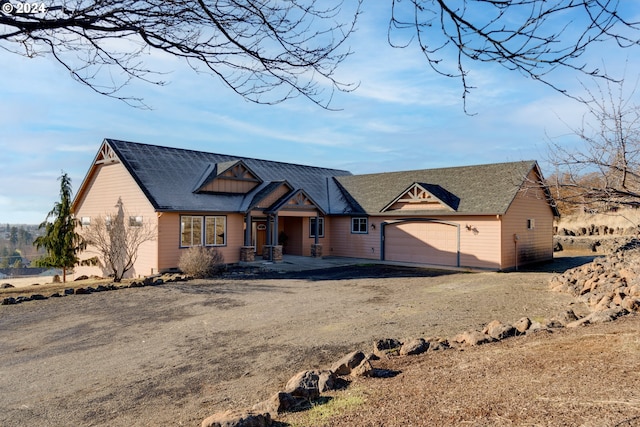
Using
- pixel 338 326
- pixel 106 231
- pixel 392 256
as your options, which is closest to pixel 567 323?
pixel 338 326

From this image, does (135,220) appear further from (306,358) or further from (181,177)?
(306,358)

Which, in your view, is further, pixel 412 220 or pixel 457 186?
pixel 412 220

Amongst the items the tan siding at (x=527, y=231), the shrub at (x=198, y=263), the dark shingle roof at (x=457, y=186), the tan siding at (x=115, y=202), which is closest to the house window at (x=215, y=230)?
the shrub at (x=198, y=263)

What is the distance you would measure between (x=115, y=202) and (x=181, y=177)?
3642 mm

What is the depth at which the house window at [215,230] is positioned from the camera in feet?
71.6

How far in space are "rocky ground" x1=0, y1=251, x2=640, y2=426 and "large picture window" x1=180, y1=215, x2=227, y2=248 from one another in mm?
6074

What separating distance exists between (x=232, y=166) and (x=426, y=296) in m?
13.6

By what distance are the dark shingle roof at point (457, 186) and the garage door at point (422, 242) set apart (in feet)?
3.00

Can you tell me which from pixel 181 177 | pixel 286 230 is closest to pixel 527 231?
pixel 286 230

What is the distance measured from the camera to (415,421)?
13.3 feet

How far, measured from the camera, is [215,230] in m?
22.1

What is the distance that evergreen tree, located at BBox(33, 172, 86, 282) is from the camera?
21922 millimetres

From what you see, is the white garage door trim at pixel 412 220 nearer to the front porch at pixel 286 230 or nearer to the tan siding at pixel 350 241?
the tan siding at pixel 350 241

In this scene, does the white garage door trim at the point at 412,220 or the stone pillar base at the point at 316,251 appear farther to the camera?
the stone pillar base at the point at 316,251
